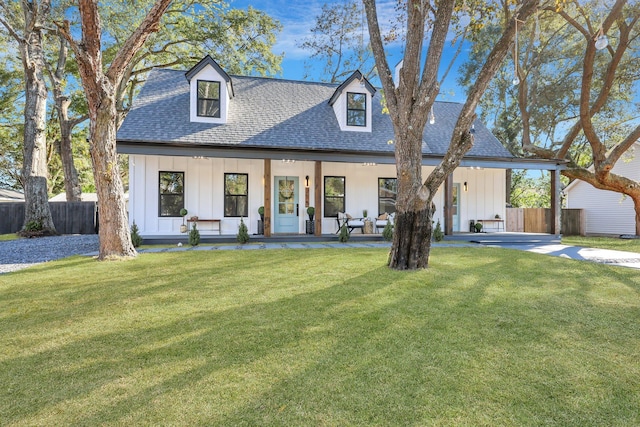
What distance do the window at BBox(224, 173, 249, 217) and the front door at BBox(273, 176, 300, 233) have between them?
3.59 ft

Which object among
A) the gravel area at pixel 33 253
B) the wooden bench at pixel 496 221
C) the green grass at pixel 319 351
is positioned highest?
the wooden bench at pixel 496 221

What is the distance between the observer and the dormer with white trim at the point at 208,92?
37.9 ft

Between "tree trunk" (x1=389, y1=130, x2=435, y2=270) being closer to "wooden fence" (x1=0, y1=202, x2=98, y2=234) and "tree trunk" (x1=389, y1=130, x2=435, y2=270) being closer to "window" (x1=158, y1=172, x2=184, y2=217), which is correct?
"window" (x1=158, y1=172, x2=184, y2=217)

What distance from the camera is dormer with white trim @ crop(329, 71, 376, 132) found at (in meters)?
12.9

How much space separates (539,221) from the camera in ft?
55.0

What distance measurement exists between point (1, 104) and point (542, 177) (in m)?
42.6

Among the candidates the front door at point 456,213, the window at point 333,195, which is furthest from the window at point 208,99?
the front door at point 456,213

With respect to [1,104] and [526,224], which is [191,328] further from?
[1,104]

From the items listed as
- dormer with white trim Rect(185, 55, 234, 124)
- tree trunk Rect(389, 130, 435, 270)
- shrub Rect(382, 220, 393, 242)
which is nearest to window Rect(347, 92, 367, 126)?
shrub Rect(382, 220, 393, 242)

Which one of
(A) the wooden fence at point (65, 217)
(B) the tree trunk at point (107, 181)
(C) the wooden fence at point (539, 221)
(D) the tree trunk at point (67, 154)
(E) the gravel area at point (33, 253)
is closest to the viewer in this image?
(E) the gravel area at point (33, 253)

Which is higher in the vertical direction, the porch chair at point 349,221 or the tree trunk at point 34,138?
the tree trunk at point 34,138

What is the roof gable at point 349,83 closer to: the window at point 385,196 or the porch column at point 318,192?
the window at point 385,196

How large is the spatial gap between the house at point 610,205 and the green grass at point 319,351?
16.0 meters

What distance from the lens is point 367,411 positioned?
2.05 meters
